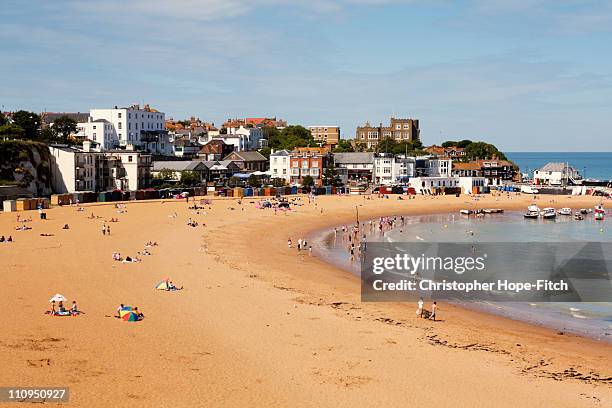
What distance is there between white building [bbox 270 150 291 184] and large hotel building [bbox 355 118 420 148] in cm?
7101

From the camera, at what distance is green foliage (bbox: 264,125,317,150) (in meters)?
164

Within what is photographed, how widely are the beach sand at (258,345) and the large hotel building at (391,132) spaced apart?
150 meters

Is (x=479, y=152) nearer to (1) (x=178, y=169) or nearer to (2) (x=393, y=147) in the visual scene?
(2) (x=393, y=147)

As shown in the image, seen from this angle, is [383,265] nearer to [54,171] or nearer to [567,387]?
[567,387]

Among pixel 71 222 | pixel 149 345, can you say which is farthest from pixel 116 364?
pixel 71 222

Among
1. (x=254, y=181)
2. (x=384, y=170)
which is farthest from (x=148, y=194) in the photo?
(x=384, y=170)

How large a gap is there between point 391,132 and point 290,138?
120 feet

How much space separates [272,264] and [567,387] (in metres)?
25.0

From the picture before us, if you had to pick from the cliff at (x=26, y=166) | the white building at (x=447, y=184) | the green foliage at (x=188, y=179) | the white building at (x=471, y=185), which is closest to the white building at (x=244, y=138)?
the green foliage at (x=188, y=179)

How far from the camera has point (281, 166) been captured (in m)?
120

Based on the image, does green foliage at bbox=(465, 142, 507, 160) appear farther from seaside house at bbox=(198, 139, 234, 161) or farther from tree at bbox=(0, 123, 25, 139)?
tree at bbox=(0, 123, 25, 139)

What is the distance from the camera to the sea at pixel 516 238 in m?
30.7

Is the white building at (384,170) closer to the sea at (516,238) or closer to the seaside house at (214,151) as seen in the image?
the seaside house at (214,151)

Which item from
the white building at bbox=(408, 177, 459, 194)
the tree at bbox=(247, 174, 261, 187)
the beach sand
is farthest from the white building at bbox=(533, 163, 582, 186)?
the beach sand
